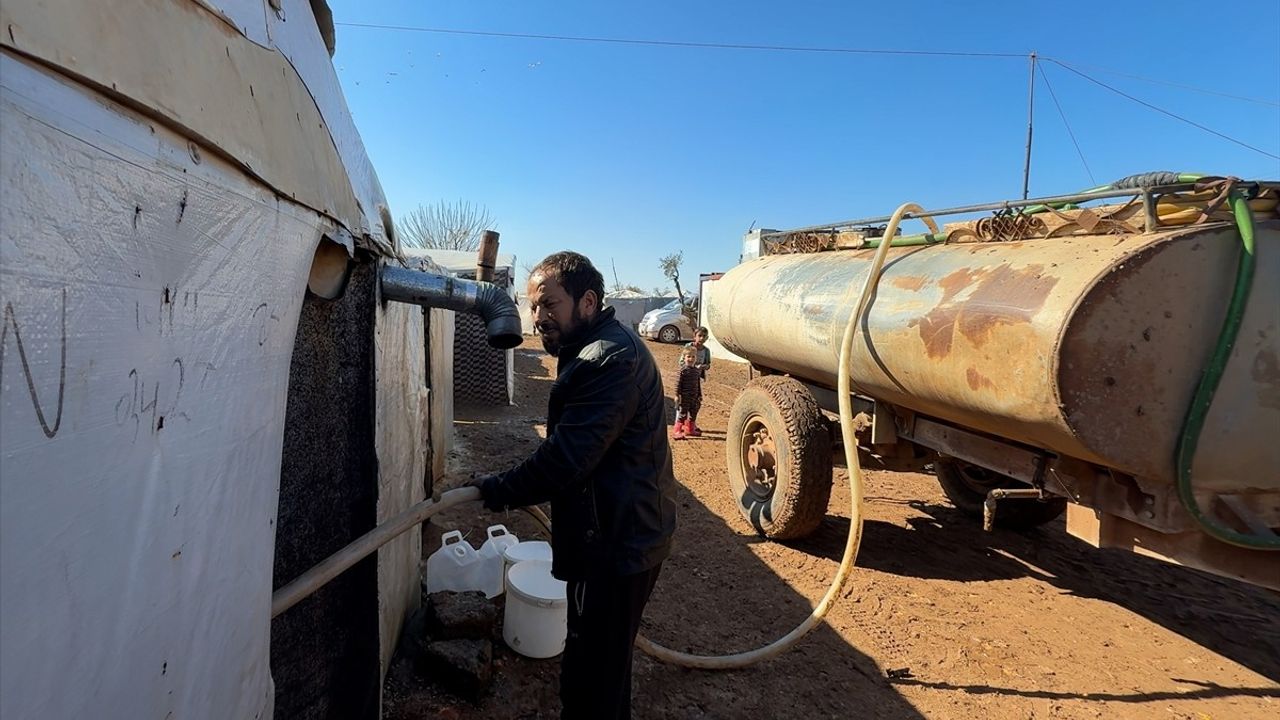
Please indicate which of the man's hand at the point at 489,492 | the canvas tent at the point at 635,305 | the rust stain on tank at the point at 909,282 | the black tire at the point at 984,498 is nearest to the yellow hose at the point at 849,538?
the rust stain on tank at the point at 909,282

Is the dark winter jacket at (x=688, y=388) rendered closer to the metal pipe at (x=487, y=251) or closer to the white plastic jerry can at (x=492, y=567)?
the metal pipe at (x=487, y=251)

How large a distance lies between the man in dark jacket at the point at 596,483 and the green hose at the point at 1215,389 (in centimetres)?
194

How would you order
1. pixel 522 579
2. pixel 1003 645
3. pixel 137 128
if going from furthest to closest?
pixel 1003 645 → pixel 522 579 → pixel 137 128

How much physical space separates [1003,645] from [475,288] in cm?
343

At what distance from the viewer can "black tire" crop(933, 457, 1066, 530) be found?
16.3 feet

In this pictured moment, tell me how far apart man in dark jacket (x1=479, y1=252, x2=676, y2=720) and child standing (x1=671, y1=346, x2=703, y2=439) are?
634cm

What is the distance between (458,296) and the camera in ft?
8.59

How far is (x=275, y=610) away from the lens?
152 centimetres

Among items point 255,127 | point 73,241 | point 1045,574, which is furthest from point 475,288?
point 1045,574

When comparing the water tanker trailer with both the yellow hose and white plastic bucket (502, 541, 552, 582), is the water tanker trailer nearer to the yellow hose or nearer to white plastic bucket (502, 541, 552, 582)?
the yellow hose

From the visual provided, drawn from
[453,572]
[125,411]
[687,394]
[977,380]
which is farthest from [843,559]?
[687,394]

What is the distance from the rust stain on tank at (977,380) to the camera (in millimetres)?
2704

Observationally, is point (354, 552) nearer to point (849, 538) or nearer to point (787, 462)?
point (849, 538)

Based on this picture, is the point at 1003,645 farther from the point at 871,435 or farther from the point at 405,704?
the point at 405,704
